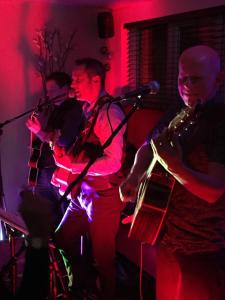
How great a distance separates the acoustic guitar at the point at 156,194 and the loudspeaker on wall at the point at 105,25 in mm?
3057

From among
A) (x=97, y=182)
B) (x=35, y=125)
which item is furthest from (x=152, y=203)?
(x=35, y=125)

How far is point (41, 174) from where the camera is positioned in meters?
3.72

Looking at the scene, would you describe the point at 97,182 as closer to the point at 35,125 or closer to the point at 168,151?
the point at 168,151

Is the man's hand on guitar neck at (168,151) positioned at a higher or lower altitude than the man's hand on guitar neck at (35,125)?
higher

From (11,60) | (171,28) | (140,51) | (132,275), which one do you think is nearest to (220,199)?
(132,275)

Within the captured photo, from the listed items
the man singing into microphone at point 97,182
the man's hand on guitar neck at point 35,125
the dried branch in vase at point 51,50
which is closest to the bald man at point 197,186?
the man singing into microphone at point 97,182

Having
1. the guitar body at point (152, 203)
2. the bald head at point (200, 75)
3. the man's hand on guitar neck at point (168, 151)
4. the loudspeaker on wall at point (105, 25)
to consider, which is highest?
the loudspeaker on wall at point (105, 25)

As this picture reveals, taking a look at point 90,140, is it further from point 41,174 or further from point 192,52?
point 41,174

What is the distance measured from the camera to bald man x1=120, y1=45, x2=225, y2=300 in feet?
5.30

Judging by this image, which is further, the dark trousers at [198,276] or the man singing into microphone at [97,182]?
the man singing into microphone at [97,182]

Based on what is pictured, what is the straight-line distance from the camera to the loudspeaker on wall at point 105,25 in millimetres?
4562

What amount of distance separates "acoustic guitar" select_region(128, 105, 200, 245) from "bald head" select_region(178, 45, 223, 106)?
0.07 meters

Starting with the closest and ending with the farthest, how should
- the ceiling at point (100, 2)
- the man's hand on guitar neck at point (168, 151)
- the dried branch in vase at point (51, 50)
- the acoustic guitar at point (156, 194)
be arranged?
1. the man's hand on guitar neck at point (168, 151)
2. the acoustic guitar at point (156, 194)
3. the ceiling at point (100, 2)
4. the dried branch in vase at point (51, 50)

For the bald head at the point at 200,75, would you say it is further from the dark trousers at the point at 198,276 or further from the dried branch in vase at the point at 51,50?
the dried branch in vase at the point at 51,50
